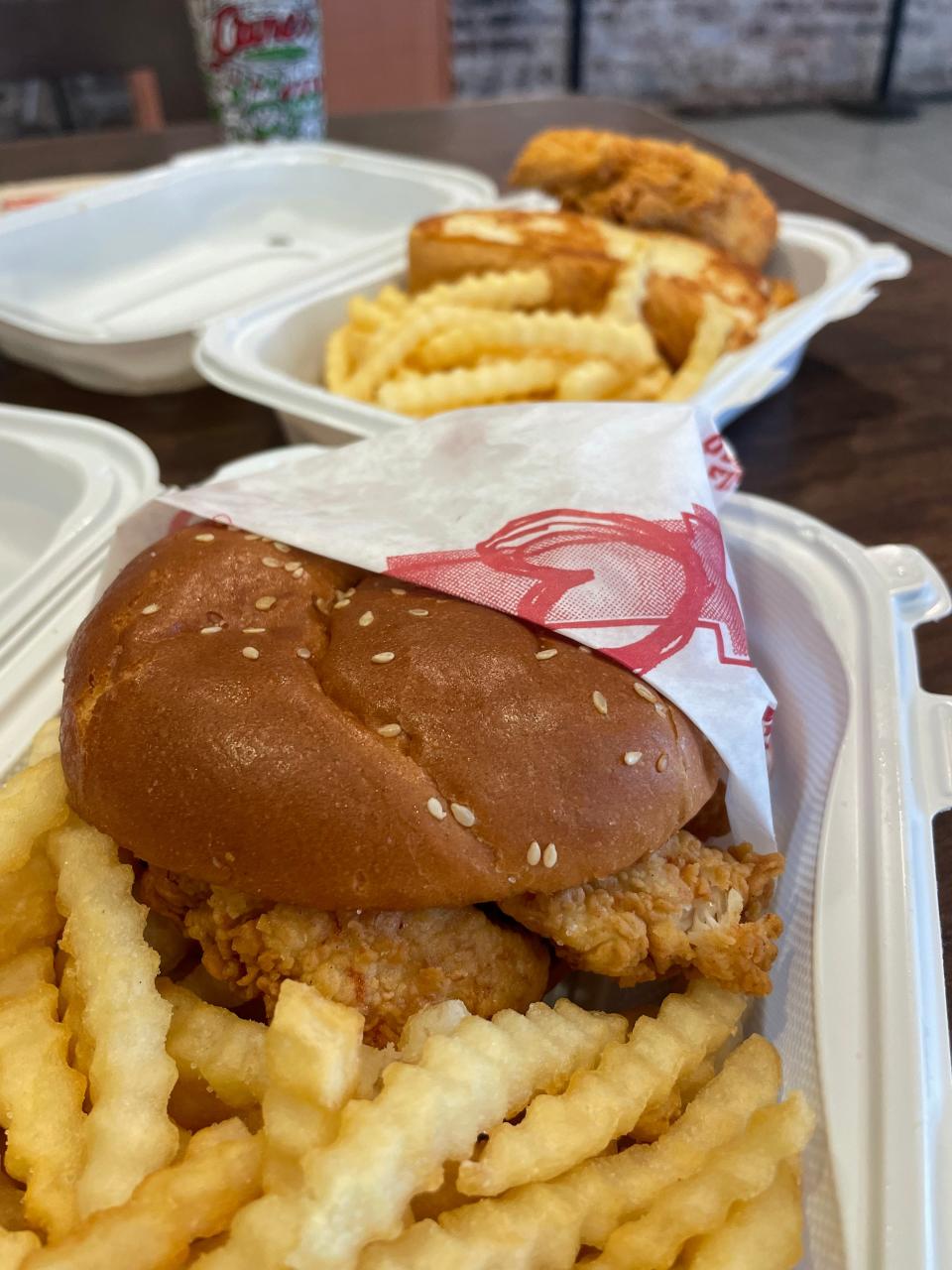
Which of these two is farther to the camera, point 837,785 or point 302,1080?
point 837,785

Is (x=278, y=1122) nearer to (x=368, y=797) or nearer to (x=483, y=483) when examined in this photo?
(x=368, y=797)

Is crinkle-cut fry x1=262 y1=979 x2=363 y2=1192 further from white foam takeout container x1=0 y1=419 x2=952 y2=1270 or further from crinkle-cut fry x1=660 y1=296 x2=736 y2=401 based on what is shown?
crinkle-cut fry x1=660 y1=296 x2=736 y2=401

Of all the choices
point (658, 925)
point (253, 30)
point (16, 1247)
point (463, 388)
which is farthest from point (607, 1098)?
point (253, 30)

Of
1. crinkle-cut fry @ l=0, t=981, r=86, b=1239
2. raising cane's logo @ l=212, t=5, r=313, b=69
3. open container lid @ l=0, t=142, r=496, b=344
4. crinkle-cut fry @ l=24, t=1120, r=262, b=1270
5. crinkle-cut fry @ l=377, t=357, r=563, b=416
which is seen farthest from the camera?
raising cane's logo @ l=212, t=5, r=313, b=69

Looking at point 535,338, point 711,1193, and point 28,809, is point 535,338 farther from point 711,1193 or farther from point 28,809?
point 711,1193

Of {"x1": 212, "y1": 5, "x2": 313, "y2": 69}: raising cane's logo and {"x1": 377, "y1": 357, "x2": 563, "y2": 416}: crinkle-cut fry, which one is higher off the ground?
{"x1": 212, "y1": 5, "x2": 313, "y2": 69}: raising cane's logo

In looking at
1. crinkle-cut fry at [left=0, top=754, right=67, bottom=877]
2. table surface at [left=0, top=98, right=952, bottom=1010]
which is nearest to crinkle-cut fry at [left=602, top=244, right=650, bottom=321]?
table surface at [left=0, top=98, right=952, bottom=1010]

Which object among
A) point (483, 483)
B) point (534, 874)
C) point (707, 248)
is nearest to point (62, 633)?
point (483, 483)
